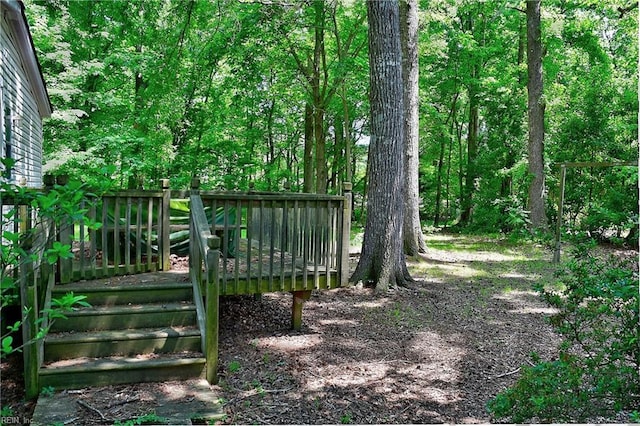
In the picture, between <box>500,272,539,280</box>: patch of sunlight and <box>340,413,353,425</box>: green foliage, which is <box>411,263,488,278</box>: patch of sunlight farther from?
<box>340,413,353,425</box>: green foliage

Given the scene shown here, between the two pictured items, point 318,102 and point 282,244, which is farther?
point 318,102

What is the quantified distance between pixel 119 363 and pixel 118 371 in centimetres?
6

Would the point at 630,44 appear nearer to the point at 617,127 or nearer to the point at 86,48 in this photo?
the point at 617,127

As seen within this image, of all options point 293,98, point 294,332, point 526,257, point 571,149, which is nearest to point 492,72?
point 571,149

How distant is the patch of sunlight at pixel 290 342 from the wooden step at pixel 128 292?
3.00 feet

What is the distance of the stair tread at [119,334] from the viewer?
3.93 meters

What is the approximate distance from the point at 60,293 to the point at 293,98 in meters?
13.8

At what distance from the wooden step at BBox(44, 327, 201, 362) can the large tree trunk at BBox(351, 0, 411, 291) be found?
11.2 feet

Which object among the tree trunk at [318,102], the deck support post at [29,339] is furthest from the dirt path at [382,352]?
the tree trunk at [318,102]

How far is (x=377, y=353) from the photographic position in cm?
486

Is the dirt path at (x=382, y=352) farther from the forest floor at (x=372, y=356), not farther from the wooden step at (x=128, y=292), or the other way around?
the wooden step at (x=128, y=292)

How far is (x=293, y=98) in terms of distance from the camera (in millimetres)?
17328

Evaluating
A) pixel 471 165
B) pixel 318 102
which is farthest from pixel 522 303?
pixel 471 165

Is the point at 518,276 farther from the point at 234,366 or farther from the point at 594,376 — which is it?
the point at 594,376
